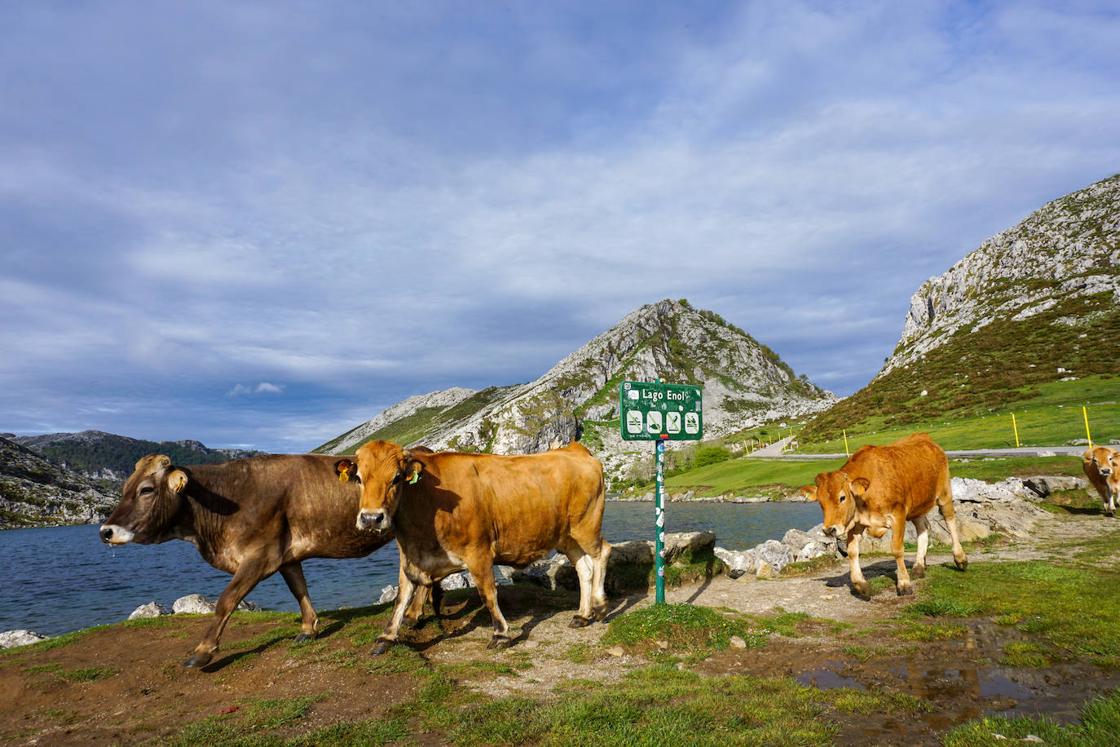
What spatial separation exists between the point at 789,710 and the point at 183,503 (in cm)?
898

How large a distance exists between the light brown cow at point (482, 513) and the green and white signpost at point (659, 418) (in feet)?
3.68

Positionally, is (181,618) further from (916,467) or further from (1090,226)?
(1090,226)

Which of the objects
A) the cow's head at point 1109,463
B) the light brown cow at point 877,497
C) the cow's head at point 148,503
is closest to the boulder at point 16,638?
the cow's head at point 148,503

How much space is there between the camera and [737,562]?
687 inches

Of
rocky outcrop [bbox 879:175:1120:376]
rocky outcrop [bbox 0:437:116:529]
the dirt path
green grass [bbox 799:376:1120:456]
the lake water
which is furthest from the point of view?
rocky outcrop [bbox 0:437:116:529]

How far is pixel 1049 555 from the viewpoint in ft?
46.5

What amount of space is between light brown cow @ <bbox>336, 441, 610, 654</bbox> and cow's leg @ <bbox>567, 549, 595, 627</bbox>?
0.06 feet

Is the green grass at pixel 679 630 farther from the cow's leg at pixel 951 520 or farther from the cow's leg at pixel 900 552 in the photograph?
the cow's leg at pixel 951 520

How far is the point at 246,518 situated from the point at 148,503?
4.40 feet

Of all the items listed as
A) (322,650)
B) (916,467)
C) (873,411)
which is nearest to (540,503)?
(322,650)

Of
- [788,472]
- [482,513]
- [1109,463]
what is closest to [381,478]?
[482,513]

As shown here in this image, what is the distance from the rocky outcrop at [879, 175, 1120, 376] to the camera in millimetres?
106188

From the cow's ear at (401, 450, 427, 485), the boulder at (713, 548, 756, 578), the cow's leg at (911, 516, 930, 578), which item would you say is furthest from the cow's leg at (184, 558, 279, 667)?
the cow's leg at (911, 516, 930, 578)

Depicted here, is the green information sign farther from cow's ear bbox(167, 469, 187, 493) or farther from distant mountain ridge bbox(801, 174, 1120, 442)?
distant mountain ridge bbox(801, 174, 1120, 442)
